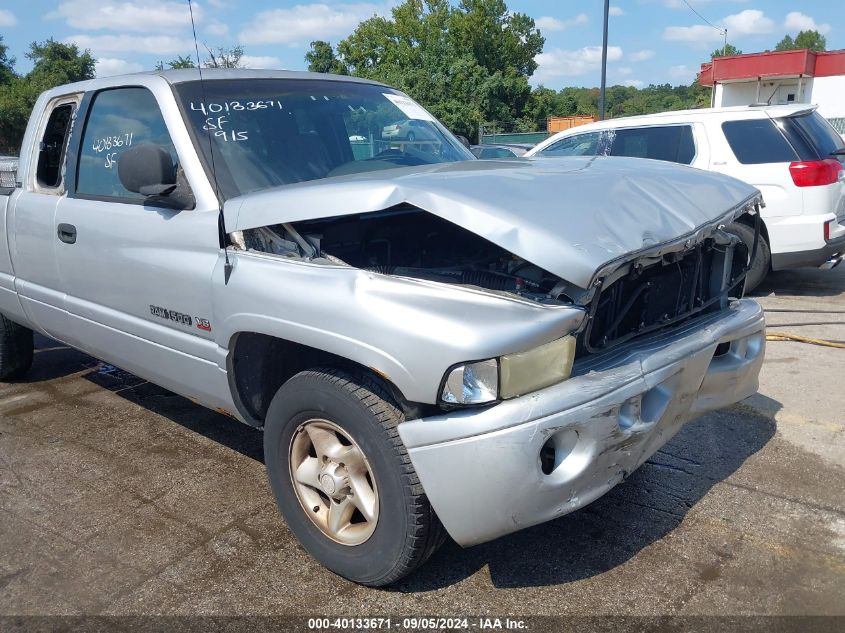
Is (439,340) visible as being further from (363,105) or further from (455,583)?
(363,105)

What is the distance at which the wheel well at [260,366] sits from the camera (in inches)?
114

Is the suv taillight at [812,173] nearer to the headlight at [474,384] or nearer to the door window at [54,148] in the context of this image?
the headlight at [474,384]

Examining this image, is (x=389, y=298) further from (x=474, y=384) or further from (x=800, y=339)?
(x=800, y=339)

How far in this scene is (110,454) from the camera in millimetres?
3975

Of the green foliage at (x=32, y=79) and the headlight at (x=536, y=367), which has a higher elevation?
the green foliage at (x=32, y=79)

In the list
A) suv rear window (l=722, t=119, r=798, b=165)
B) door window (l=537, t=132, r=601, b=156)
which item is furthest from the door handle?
suv rear window (l=722, t=119, r=798, b=165)

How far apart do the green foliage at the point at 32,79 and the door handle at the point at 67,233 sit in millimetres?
37094

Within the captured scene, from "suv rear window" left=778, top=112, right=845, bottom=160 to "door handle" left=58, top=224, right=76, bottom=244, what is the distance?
19.8 ft

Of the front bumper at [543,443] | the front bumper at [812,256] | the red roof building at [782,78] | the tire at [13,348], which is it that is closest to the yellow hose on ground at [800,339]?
the front bumper at [812,256]

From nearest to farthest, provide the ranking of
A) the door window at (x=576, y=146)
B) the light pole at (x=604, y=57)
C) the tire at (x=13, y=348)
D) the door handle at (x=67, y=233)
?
1. the door handle at (x=67, y=233)
2. the tire at (x=13, y=348)
3. the door window at (x=576, y=146)
4. the light pole at (x=604, y=57)

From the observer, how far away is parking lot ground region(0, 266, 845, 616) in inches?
104

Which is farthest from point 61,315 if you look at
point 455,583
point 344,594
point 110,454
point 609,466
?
point 609,466

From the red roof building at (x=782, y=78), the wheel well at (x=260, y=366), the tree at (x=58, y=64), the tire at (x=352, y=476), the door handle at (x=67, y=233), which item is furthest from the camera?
the tree at (x=58, y=64)

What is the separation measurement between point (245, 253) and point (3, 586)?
1579mm
